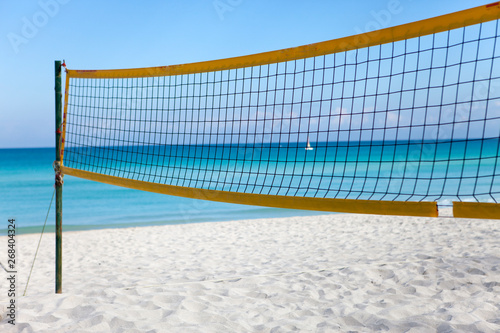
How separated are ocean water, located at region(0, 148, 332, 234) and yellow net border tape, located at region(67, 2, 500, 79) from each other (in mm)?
7060

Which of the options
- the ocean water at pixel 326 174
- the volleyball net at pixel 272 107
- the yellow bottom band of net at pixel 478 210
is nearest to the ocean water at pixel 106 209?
the ocean water at pixel 326 174

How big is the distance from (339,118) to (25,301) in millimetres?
2688

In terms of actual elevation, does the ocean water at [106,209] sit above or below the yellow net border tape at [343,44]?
below

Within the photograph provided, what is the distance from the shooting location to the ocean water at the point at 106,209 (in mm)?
11148

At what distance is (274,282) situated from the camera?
12.8 ft

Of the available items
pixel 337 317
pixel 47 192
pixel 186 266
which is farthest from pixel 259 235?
pixel 47 192

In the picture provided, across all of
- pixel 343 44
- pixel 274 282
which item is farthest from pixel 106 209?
pixel 343 44

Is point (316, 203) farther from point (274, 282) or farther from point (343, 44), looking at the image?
point (274, 282)

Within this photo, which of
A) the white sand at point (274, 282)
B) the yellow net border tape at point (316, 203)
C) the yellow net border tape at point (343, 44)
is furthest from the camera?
the white sand at point (274, 282)

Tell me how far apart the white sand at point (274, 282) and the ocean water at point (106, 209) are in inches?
161

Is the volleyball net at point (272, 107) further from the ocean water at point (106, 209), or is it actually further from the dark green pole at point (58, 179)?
the ocean water at point (106, 209)

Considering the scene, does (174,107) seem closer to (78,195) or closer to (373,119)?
(373,119)

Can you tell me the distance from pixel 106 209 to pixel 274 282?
36.6ft

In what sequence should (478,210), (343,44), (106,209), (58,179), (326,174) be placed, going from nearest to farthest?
(478,210), (343,44), (58,179), (106,209), (326,174)
